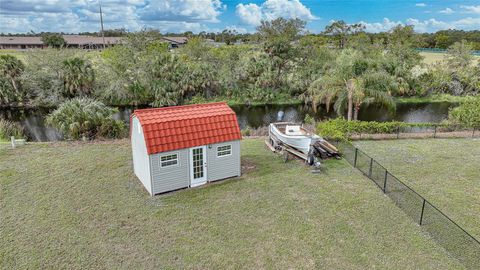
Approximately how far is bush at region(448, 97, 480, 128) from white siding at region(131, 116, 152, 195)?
55.3ft

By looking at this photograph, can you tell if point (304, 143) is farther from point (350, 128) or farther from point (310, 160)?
point (350, 128)

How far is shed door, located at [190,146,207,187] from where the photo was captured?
1075 cm

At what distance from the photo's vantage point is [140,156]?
10883mm

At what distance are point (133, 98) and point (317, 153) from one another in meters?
21.7

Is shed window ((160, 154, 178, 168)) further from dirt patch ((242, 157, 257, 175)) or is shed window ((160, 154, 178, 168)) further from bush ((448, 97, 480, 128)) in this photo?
bush ((448, 97, 480, 128))

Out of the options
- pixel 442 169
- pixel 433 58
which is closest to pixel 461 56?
pixel 433 58

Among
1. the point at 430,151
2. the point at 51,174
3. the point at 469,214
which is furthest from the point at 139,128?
the point at 430,151

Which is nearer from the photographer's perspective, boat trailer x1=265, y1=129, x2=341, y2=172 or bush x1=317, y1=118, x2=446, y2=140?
boat trailer x1=265, y1=129, x2=341, y2=172

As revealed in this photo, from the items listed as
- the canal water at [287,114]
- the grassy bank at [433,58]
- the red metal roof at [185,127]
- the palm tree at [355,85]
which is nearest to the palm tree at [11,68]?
the canal water at [287,114]

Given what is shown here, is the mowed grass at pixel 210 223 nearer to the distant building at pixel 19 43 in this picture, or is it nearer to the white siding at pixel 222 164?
the white siding at pixel 222 164

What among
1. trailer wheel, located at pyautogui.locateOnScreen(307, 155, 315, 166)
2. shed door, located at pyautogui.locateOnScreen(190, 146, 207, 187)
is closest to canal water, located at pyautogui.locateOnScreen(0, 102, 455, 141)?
trailer wheel, located at pyautogui.locateOnScreen(307, 155, 315, 166)

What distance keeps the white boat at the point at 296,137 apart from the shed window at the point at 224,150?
3.28 m

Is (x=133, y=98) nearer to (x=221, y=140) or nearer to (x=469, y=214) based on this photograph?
(x=221, y=140)

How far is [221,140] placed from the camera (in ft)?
35.8
